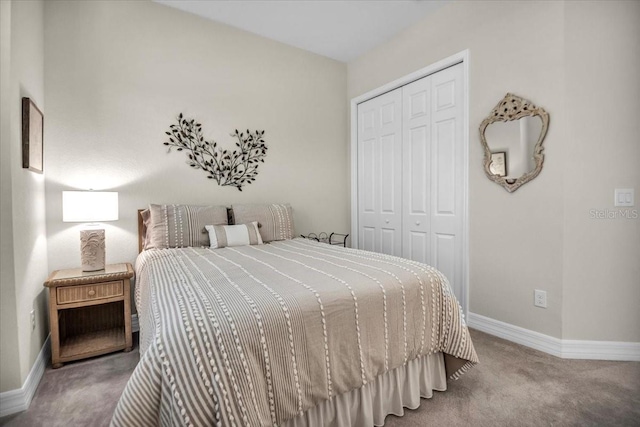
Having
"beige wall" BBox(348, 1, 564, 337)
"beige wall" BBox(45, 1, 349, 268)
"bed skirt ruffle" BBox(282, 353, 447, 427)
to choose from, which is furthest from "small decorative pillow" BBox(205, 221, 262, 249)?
"beige wall" BBox(348, 1, 564, 337)

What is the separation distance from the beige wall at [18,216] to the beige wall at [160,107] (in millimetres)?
339

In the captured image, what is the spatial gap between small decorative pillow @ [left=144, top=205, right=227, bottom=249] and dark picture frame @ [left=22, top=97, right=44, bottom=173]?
79cm

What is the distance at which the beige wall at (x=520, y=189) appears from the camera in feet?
7.36

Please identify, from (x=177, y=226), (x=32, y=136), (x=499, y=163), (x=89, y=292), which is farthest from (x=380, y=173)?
(x=32, y=136)

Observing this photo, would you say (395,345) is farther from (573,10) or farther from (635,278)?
(573,10)

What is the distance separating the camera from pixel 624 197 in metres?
2.10

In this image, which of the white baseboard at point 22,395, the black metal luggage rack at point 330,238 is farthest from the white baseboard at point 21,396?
the black metal luggage rack at point 330,238

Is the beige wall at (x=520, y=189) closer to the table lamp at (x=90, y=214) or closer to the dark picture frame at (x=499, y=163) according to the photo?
the dark picture frame at (x=499, y=163)

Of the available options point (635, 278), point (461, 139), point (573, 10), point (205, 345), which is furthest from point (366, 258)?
point (573, 10)

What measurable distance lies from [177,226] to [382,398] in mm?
2022

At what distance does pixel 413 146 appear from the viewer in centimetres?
329

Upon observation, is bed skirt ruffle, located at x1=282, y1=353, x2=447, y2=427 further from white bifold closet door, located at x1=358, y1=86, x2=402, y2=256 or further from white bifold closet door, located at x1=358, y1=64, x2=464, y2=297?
white bifold closet door, located at x1=358, y1=86, x2=402, y2=256

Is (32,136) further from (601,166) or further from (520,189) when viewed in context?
(601,166)

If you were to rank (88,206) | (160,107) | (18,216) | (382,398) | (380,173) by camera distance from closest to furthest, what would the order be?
(382,398) → (18,216) → (88,206) → (160,107) → (380,173)
